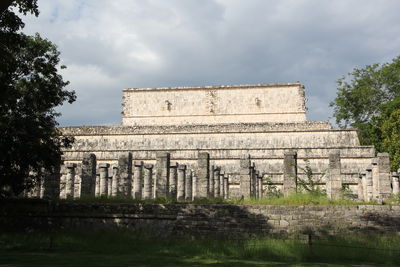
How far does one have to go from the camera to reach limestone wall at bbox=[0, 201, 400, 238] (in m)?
14.4

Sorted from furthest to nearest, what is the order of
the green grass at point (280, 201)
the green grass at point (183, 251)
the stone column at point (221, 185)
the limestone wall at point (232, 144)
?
the limestone wall at point (232, 144), the stone column at point (221, 185), the green grass at point (280, 201), the green grass at point (183, 251)

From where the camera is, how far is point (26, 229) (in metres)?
15.9

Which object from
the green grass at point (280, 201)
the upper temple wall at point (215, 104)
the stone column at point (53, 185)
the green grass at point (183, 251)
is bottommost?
the green grass at point (183, 251)

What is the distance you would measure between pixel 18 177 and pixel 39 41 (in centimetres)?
486

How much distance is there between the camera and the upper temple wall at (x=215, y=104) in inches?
1665

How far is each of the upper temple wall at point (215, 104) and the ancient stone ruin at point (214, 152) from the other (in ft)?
0.30

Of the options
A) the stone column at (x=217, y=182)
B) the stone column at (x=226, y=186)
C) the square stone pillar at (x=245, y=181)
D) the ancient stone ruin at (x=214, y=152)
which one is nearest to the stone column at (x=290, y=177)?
the ancient stone ruin at (x=214, y=152)

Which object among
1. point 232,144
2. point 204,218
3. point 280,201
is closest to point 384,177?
point 280,201

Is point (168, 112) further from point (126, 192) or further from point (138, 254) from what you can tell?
point (138, 254)

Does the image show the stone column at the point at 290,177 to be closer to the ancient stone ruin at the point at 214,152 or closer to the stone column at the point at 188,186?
the ancient stone ruin at the point at 214,152

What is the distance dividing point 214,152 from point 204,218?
57.0 ft

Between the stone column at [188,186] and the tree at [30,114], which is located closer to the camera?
the tree at [30,114]

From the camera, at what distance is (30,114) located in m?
16.0

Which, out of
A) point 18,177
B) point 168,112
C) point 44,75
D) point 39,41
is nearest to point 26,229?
point 18,177
